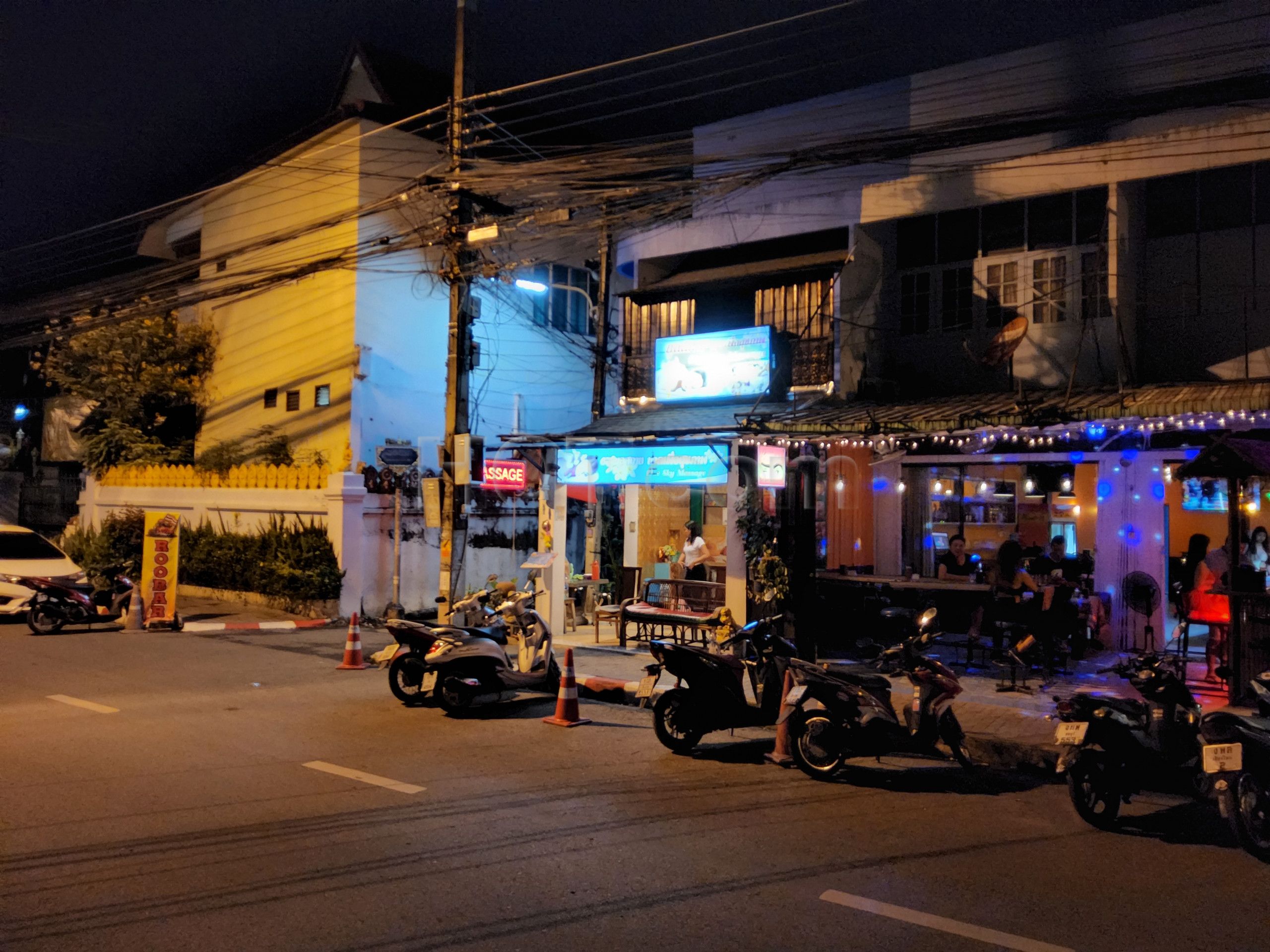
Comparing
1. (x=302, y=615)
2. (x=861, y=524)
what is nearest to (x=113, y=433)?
(x=302, y=615)

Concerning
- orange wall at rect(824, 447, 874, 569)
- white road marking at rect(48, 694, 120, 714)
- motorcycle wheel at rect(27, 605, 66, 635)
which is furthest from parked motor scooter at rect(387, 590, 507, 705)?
motorcycle wheel at rect(27, 605, 66, 635)

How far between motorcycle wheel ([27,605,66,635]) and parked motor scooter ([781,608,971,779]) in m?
13.8

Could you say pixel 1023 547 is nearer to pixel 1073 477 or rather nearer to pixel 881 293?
pixel 1073 477

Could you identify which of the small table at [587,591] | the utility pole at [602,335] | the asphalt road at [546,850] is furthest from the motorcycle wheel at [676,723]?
the utility pole at [602,335]

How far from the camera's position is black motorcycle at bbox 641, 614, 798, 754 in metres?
8.64

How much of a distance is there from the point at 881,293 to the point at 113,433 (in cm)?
1988

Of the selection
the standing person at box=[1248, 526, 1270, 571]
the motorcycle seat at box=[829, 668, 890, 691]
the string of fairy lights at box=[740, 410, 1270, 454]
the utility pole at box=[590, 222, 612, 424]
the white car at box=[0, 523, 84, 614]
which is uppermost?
the utility pole at box=[590, 222, 612, 424]

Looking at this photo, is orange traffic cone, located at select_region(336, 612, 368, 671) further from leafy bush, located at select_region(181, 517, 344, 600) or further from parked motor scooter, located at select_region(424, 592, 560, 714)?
leafy bush, located at select_region(181, 517, 344, 600)

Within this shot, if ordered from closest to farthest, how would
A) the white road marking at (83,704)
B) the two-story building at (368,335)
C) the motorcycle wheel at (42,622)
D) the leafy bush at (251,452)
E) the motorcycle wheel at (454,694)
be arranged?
the white road marking at (83,704) → the motorcycle wheel at (454,694) → the motorcycle wheel at (42,622) → the two-story building at (368,335) → the leafy bush at (251,452)

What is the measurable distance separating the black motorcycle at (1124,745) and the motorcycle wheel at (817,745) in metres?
1.78

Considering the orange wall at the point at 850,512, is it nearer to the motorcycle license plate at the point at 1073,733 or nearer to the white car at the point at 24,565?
the motorcycle license plate at the point at 1073,733

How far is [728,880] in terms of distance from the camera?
17.4ft

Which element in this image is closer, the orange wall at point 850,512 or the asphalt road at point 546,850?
the asphalt road at point 546,850

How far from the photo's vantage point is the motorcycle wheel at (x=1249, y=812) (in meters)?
5.94
